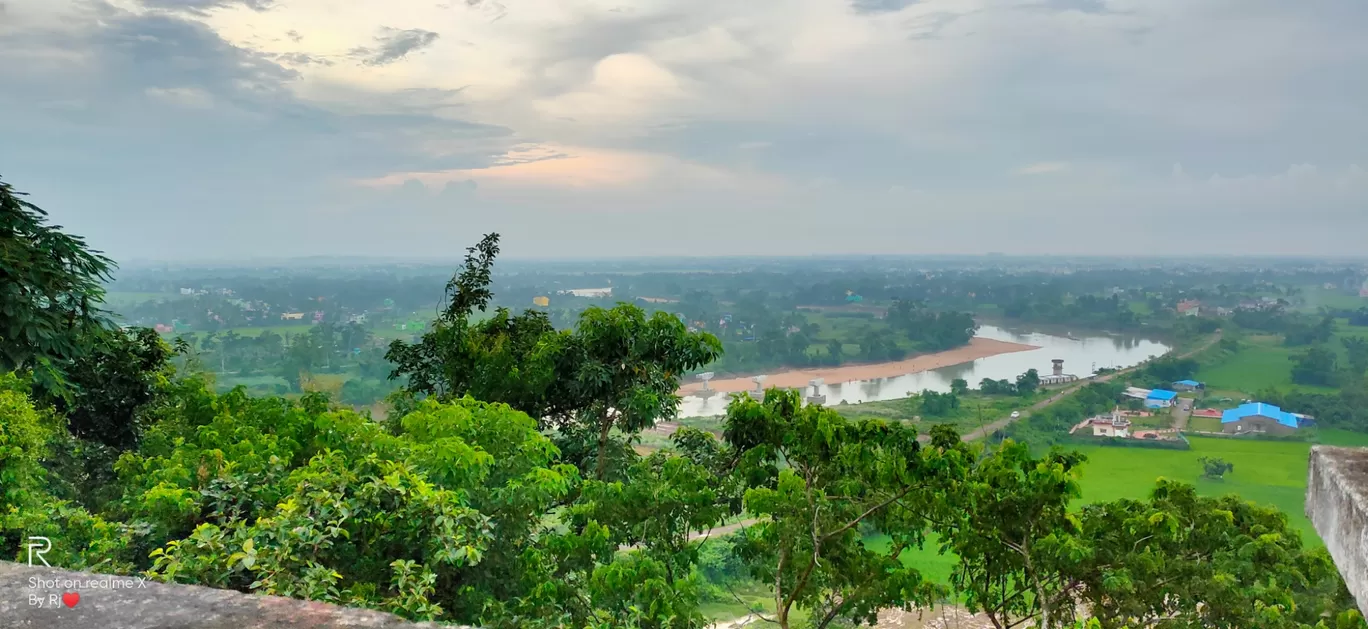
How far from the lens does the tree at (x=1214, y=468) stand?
55.7 ft

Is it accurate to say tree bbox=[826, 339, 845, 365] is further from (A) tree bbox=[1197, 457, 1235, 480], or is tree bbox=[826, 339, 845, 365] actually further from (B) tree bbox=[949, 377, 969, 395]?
(A) tree bbox=[1197, 457, 1235, 480]

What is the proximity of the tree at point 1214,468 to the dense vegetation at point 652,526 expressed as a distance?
1236 centimetres

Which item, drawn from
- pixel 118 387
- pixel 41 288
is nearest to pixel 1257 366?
pixel 118 387

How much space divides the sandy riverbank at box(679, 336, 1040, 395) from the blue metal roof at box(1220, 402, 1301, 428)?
378 inches

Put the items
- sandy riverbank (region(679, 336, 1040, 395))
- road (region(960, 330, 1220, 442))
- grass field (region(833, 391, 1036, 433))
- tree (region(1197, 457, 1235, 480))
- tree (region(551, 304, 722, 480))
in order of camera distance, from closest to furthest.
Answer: tree (region(551, 304, 722, 480)), tree (region(1197, 457, 1235, 480)), grass field (region(833, 391, 1036, 433)), road (region(960, 330, 1220, 442)), sandy riverbank (region(679, 336, 1040, 395))

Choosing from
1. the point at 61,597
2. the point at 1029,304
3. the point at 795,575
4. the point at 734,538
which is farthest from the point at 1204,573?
the point at 1029,304

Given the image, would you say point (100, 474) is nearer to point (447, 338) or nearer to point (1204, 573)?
point (447, 338)

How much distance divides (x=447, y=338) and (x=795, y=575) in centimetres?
493

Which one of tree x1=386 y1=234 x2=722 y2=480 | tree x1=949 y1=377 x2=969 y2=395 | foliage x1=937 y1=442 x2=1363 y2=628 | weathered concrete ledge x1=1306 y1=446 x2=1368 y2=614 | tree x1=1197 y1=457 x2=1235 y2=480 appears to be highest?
weathered concrete ledge x1=1306 y1=446 x2=1368 y2=614

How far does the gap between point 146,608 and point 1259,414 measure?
2751 cm

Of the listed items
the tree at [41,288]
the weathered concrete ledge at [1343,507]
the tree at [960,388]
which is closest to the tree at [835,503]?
the weathered concrete ledge at [1343,507]

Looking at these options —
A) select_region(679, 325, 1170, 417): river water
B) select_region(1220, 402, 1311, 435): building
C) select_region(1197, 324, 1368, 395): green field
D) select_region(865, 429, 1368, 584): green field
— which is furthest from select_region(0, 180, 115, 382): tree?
select_region(1197, 324, 1368, 395): green field

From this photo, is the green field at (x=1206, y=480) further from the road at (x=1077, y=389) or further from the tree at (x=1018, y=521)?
the tree at (x=1018, y=521)

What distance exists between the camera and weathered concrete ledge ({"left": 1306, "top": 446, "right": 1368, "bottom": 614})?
1.32 meters
